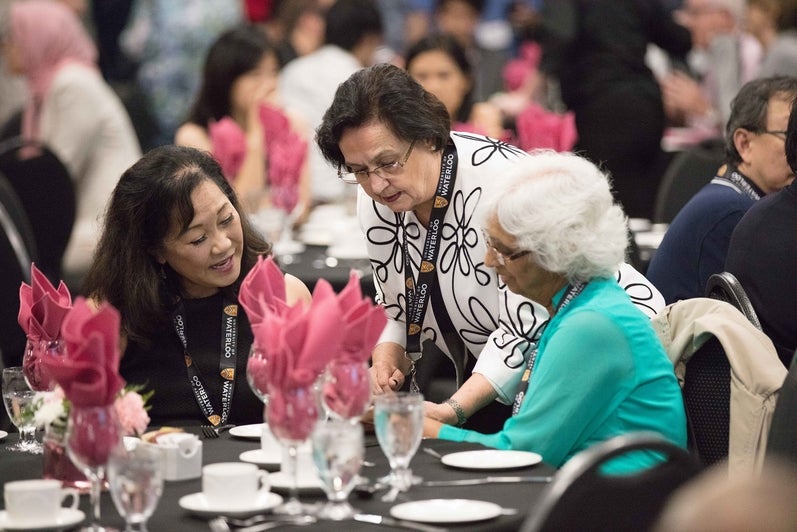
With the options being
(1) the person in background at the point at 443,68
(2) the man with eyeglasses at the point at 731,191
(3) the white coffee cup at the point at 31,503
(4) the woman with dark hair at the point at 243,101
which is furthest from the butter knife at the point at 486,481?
(1) the person in background at the point at 443,68

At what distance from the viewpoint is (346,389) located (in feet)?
7.86

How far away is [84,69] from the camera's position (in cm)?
661

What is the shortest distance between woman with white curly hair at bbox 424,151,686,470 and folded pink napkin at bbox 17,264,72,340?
36.0 inches

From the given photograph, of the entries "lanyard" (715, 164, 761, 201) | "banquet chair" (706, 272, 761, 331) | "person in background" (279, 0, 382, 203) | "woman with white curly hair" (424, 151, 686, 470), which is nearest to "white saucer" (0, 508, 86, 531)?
"woman with white curly hair" (424, 151, 686, 470)

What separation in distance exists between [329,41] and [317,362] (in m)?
5.86

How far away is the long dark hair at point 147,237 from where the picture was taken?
3225 mm

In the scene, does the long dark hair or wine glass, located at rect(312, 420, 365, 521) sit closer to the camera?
wine glass, located at rect(312, 420, 365, 521)

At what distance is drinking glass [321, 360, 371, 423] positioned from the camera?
7.86 feet

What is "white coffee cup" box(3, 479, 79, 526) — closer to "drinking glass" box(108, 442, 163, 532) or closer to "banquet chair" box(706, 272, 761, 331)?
"drinking glass" box(108, 442, 163, 532)

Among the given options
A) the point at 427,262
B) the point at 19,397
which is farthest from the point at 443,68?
the point at 19,397

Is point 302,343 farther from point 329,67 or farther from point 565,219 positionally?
point 329,67

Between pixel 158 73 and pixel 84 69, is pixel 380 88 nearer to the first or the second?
pixel 84 69

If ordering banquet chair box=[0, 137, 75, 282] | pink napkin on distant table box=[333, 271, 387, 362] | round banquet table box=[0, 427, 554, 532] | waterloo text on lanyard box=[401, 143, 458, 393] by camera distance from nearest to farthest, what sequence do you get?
round banquet table box=[0, 427, 554, 532] → pink napkin on distant table box=[333, 271, 387, 362] → waterloo text on lanyard box=[401, 143, 458, 393] → banquet chair box=[0, 137, 75, 282]

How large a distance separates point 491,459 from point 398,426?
28 centimetres
